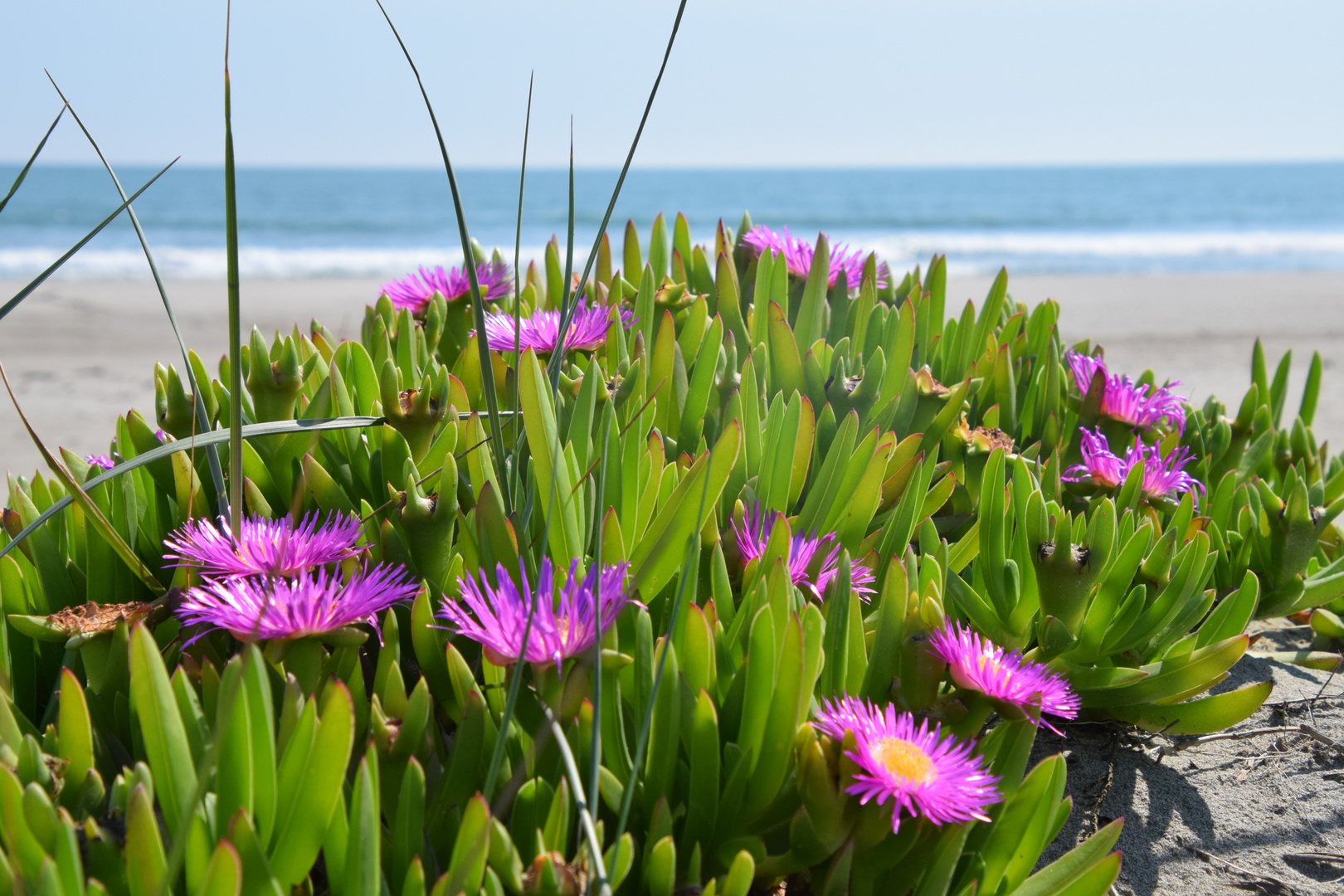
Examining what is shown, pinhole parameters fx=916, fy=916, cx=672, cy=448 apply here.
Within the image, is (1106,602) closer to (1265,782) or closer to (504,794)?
(1265,782)

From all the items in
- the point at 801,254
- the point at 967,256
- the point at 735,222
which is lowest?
the point at 801,254

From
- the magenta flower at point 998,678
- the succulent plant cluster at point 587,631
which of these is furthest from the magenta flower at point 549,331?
the magenta flower at point 998,678

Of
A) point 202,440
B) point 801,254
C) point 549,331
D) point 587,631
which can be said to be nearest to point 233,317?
point 202,440

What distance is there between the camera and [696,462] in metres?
0.89

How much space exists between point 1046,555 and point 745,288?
0.95 metres

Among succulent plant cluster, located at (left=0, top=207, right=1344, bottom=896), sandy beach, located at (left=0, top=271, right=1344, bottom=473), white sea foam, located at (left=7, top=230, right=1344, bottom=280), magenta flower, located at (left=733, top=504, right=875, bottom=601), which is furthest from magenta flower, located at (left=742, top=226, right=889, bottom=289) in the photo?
white sea foam, located at (left=7, top=230, right=1344, bottom=280)

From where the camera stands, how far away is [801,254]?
161cm

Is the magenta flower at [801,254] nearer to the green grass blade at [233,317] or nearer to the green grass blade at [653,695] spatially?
the green grass blade at [653,695]

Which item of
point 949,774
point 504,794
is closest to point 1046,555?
point 949,774

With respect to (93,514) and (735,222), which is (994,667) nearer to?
(93,514)

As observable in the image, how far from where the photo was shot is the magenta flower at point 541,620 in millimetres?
687

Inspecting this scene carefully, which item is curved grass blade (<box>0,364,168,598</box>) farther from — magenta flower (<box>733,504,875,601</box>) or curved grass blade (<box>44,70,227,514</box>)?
magenta flower (<box>733,504,875,601</box>)

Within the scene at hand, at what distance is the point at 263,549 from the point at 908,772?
578 mm

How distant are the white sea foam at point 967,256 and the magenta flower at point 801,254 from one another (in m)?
A: 10.5
